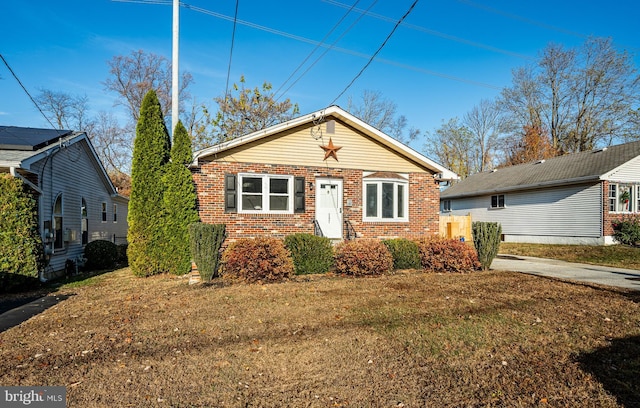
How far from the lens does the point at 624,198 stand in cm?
1644

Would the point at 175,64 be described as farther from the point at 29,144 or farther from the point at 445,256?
the point at 445,256

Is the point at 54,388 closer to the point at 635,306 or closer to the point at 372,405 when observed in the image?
the point at 372,405

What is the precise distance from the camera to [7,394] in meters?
3.37

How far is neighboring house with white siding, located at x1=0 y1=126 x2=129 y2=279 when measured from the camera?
30.8 ft

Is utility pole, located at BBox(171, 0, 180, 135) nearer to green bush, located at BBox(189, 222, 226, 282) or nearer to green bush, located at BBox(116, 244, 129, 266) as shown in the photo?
green bush, located at BBox(189, 222, 226, 282)

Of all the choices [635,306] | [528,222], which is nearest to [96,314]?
[635,306]

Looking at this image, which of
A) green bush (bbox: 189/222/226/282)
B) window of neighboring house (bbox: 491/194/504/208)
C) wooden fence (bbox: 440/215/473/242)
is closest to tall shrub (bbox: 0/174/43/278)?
green bush (bbox: 189/222/226/282)

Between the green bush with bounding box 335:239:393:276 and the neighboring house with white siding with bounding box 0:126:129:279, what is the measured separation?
7.89m

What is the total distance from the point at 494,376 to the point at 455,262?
6702mm

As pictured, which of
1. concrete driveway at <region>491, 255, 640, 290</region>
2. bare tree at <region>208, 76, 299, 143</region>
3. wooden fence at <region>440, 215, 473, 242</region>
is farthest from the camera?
bare tree at <region>208, 76, 299, 143</region>

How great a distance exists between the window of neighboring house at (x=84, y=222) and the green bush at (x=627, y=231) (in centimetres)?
2195

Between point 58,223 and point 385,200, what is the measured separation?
1059 centimetres

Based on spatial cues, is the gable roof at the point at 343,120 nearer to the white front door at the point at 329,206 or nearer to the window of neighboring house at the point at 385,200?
the window of neighboring house at the point at 385,200

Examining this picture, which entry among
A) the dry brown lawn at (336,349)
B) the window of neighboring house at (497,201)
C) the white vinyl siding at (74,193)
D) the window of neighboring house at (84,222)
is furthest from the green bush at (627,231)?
the window of neighboring house at (84,222)
